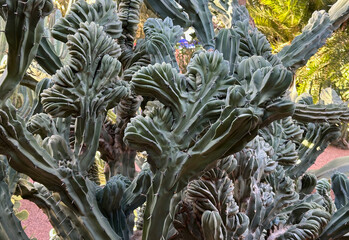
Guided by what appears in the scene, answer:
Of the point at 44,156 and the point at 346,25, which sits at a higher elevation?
the point at 346,25

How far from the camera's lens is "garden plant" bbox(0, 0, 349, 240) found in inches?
34.2

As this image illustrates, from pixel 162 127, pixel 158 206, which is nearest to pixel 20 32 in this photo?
pixel 162 127

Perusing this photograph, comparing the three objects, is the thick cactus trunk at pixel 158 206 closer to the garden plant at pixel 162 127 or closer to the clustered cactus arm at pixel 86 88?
the garden plant at pixel 162 127

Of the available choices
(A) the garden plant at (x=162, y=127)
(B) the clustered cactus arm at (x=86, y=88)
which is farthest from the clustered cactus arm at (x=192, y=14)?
(B) the clustered cactus arm at (x=86, y=88)

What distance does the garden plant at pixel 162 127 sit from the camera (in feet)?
2.85

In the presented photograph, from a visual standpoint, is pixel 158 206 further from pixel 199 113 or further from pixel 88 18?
pixel 88 18

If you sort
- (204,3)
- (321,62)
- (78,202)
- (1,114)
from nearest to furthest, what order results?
(1,114) < (78,202) < (204,3) < (321,62)

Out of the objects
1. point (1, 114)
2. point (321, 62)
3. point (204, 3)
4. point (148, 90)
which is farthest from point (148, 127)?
point (321, 62)

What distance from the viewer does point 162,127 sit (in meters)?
0.91

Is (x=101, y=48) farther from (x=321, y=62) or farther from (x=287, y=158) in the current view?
(x=321, y=62)

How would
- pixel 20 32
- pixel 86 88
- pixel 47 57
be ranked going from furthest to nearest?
1. pixel 47 57
2. pixel 86 88
3. pixel 20 32

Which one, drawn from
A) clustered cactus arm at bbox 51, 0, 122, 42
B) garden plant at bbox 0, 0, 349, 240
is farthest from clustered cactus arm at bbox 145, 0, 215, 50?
clustered cactus arm at bbox 51, 0, 122, 42

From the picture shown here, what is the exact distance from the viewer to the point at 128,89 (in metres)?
1.03

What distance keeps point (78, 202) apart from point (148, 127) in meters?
0.25
